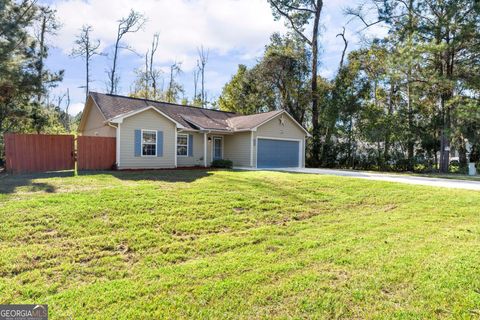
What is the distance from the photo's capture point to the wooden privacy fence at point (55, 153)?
12125 millimetres

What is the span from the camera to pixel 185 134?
16.9 m

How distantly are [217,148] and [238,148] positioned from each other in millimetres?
1476

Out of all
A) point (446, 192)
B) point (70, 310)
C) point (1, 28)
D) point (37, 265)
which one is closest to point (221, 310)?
point (70, 310)

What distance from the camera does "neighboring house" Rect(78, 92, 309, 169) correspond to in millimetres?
14250

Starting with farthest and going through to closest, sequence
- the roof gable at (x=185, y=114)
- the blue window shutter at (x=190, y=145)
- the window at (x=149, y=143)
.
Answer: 1. the blue window shutter at (x=190, y=145)
2. the roof gable at (x=185, y=114)
3. the window at (x=149, y=143)

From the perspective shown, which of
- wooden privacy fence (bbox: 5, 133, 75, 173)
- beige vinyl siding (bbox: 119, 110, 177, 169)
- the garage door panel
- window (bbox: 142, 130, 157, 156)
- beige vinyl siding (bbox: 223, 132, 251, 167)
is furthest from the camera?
the garage door panel

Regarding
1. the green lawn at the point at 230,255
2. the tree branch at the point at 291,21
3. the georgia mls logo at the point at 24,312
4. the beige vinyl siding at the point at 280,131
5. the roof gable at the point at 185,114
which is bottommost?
the georgia mls logo at the point at 24,312

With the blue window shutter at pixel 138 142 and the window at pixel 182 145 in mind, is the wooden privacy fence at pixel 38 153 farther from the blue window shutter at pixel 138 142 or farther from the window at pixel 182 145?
the window at pixel 182 145

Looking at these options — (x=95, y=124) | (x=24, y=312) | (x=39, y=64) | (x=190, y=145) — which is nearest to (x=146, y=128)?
(x=190, y=145)

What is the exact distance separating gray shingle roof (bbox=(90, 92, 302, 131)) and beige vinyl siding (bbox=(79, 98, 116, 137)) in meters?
0.64

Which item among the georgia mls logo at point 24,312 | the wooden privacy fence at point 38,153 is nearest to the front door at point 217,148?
the wooden privacy fence at point 38,153

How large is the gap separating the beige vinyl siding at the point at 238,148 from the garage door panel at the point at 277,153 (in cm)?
76

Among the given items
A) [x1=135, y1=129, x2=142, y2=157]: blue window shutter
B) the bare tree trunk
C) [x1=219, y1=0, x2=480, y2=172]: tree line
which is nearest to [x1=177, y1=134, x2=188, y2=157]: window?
[x1=135, y1=129, x2=142, y2=157]: blue window shutter

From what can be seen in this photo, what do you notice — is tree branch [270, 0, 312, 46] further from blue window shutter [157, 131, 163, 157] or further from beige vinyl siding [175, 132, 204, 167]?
blue window shutter [157, 131, 163, 157]
